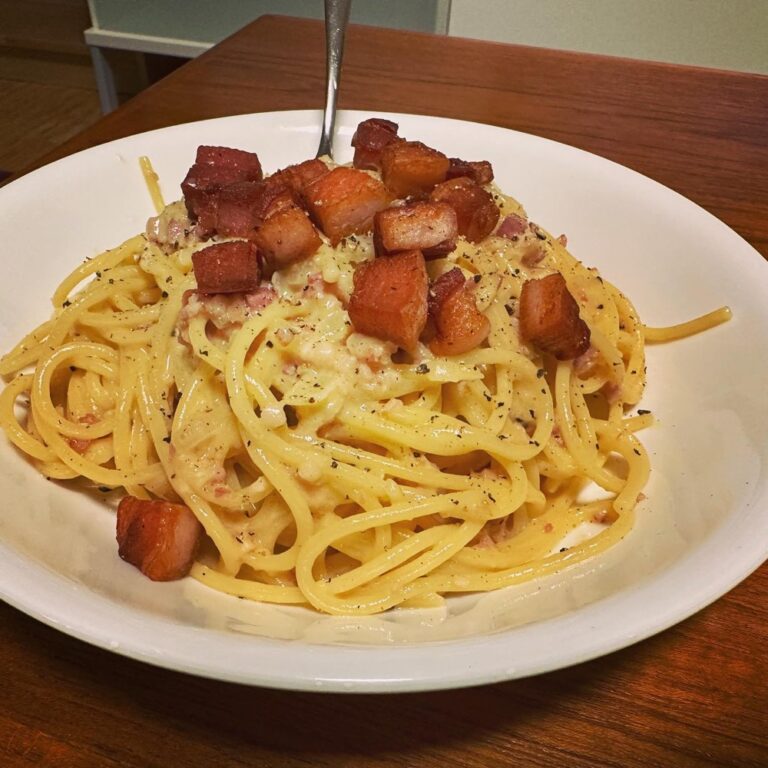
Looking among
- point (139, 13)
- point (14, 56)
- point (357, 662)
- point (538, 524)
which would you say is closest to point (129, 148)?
point (538, 524)

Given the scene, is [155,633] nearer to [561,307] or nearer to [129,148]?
[561,307]

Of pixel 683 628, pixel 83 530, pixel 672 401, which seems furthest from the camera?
pixel 672 401

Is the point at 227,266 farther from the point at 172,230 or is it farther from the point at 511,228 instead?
the point at 511,228

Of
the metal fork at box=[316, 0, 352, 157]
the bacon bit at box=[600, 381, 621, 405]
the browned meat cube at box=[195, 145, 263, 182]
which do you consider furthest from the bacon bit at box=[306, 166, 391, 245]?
the metal fork at box=[316, 0, 352, 157]

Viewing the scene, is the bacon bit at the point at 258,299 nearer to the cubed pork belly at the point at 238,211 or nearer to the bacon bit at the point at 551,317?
the cubed pork belly at the point at 238,211

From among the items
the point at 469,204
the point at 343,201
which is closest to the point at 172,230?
the point at 343,201
